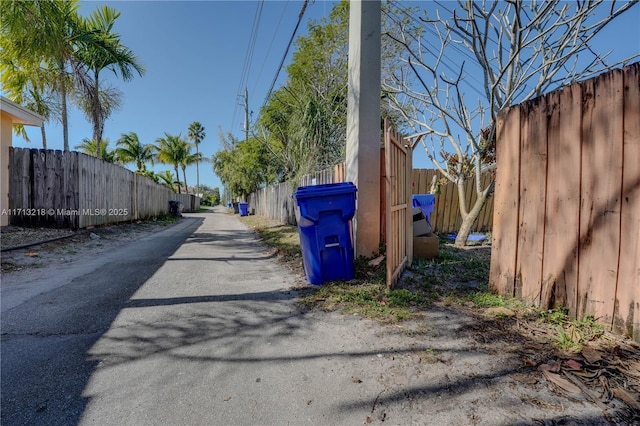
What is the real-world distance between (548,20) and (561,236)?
5.29 m

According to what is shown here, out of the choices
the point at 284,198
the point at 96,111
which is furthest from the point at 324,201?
the point at 96,111

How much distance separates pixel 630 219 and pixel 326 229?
2.74 meters

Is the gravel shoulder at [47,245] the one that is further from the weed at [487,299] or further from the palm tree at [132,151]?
the palm tree at [132,151]

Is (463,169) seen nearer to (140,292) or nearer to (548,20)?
(548,20)

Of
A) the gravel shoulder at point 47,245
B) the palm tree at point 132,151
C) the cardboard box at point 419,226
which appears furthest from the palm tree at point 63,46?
the palm tree at point 132,151

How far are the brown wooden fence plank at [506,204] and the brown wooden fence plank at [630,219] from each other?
2.93 feet

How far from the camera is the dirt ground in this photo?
1.58 meters

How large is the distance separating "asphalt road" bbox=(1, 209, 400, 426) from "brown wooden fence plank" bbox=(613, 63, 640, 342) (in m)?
1.83

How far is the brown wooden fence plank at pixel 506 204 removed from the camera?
3.05 metres

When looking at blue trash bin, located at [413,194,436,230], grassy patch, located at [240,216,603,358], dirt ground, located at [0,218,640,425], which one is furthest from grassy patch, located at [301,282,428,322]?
blue trash bin, located at [413,194,436,230]

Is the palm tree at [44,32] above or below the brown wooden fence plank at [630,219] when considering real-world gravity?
above

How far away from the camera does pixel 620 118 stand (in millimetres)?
2180

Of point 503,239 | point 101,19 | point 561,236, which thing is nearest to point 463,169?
point 503,239

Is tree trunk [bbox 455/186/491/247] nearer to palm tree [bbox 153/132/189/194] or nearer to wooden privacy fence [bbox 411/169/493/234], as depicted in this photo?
wooden privacy fence [bbox 411/169/493/234]
